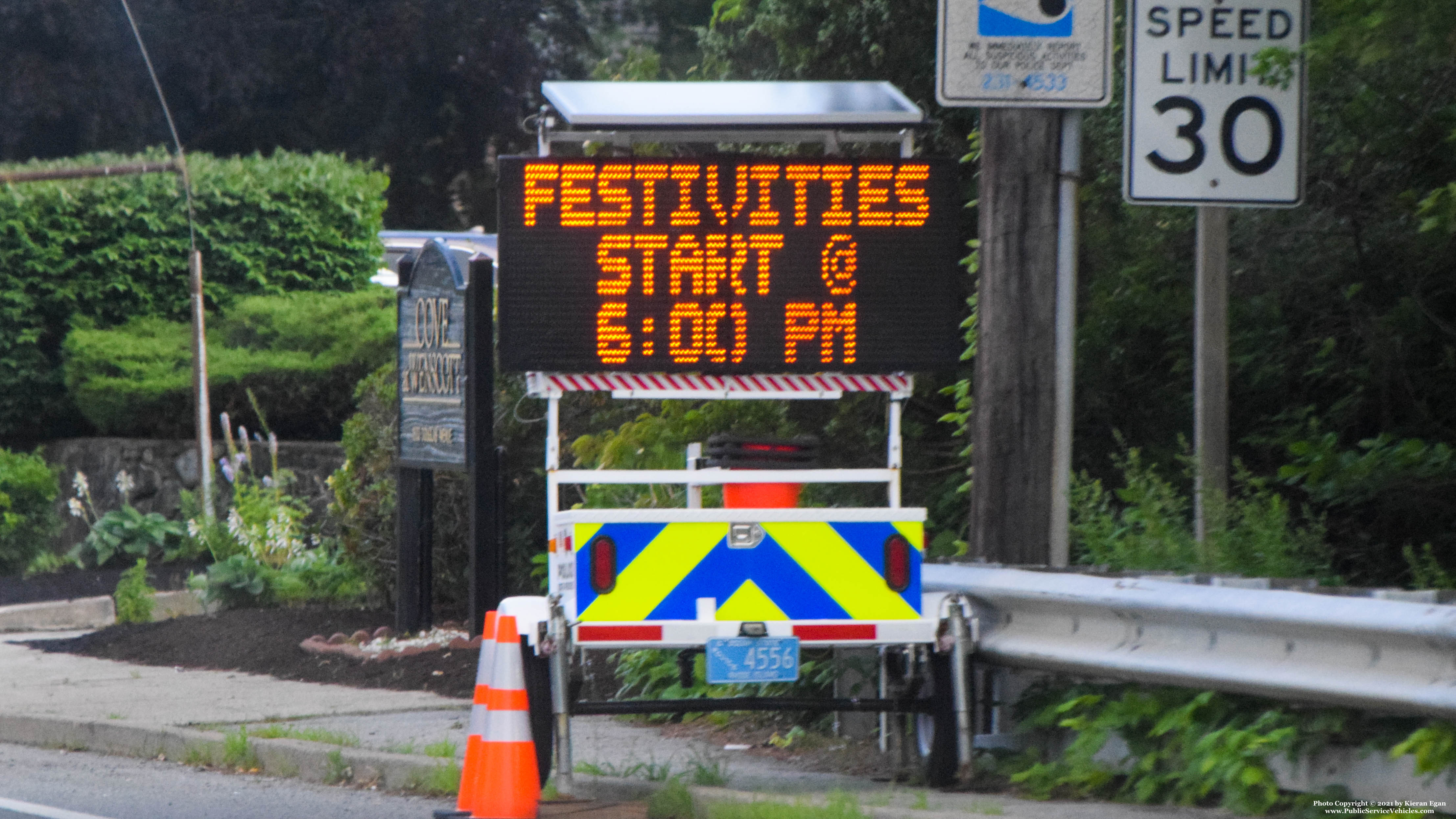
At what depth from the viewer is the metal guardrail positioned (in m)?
5.16

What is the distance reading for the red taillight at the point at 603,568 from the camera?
6.55 metres

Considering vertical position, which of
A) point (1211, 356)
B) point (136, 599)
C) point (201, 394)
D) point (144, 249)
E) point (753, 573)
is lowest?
point (136, 599)

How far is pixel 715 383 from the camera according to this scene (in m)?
7.17

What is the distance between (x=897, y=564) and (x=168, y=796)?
3.35 meters

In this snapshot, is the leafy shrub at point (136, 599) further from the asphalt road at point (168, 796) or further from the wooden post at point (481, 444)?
the asphalt road at point (168, 796)

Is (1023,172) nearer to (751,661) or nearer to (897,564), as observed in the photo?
(897,564)

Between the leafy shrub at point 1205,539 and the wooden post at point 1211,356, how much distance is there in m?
0.11

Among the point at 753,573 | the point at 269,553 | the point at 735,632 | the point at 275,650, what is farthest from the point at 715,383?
the point at 269,553

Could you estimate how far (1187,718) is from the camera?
19.6 feet

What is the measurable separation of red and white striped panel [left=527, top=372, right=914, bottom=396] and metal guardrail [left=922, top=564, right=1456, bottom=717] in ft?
2.61

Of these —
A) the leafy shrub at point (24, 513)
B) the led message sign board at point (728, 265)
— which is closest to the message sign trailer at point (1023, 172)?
the led message sign board at point (728, 265)

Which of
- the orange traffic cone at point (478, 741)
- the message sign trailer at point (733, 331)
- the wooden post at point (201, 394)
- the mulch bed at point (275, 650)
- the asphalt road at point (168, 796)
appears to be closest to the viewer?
the orange traffic cone at point (478, 741)

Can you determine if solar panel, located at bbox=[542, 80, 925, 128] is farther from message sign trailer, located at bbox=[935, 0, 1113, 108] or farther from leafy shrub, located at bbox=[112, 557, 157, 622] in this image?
leafy shrub, located at bbox=[112, 557, 157, 622]

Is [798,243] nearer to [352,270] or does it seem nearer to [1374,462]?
[1374,462]
